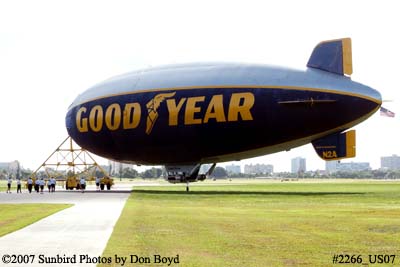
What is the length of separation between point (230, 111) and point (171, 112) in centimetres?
546

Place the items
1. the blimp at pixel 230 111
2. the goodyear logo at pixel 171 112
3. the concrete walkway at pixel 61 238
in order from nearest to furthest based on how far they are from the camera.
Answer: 1. the concrete walkway at pixel 61 238
2. the blimp at pixel 230 111
3. the goodyear logo at pixel 171 112

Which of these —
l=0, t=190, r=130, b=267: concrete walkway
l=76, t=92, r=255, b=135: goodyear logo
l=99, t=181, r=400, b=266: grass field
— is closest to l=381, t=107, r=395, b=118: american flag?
l=76, t=92, r=255, b=135: goodyear logo

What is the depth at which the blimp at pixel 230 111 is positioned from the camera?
133 ft

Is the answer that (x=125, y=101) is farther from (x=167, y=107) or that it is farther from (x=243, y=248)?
(x=243, y=248)

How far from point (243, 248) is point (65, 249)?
4.78 m

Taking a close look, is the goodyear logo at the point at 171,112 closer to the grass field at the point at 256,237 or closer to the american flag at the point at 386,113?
the american flag at the point at 386,113

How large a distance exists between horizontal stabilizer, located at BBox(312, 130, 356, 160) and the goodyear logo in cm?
586

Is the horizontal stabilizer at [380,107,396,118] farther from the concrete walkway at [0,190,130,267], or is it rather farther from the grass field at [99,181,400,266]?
the concrete walkway at [0,190,130,267]

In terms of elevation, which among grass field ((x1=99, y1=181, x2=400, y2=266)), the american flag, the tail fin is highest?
the tail fin

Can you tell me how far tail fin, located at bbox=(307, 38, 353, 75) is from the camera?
1663 inches

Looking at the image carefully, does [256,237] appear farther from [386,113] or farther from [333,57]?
[386,113]

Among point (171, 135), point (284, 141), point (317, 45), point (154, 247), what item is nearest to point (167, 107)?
point (171, 135)

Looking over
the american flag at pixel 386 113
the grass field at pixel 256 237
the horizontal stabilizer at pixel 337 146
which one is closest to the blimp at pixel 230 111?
the horizontal stabilizer at pixel 337 146

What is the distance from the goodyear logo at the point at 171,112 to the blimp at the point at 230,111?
78 millimetres
